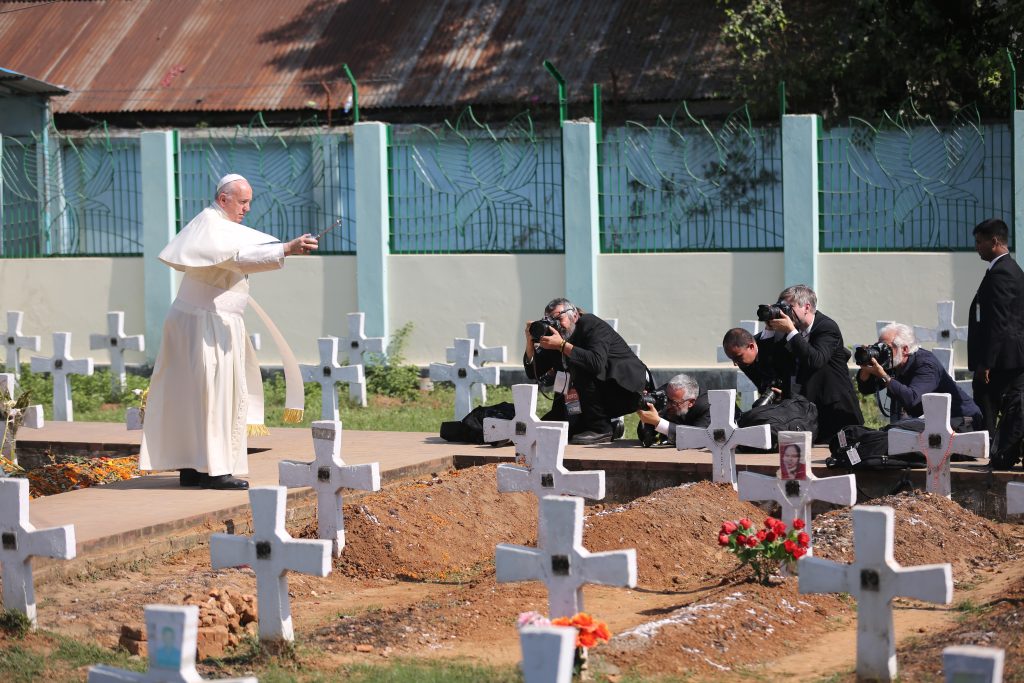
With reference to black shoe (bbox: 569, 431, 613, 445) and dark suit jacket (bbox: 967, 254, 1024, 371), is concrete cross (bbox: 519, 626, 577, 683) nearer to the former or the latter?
dark suit jacket (bbox: 967, 254, 1024, 371)

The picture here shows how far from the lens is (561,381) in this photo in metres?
10.4

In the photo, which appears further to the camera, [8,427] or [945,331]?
[945,331]

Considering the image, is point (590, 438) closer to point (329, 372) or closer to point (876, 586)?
point (329, 372)

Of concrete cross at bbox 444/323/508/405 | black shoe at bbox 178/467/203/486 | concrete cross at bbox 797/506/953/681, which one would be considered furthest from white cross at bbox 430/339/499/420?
concrete cross at bbox 797/506/953/681

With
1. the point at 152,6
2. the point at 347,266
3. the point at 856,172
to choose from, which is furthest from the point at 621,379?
the point at 152,6

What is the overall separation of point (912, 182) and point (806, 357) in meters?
4.80

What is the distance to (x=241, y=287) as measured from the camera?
891 centimetres

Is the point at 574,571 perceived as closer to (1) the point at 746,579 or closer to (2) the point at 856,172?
(1) the point at 746,579

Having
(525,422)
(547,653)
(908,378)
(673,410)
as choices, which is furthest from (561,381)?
(547,653)

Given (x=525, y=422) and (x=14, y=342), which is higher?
(x=14, y=342)

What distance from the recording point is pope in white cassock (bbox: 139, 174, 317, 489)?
8641mm

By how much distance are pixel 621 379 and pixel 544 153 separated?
4.98m

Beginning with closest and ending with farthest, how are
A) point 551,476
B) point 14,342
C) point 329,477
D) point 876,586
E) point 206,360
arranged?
1. point 876,586
2. point 551,476
3. point 329,477
4. point 206,360
5. point 14,342

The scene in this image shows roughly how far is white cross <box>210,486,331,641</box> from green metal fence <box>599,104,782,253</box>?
8.96 m
